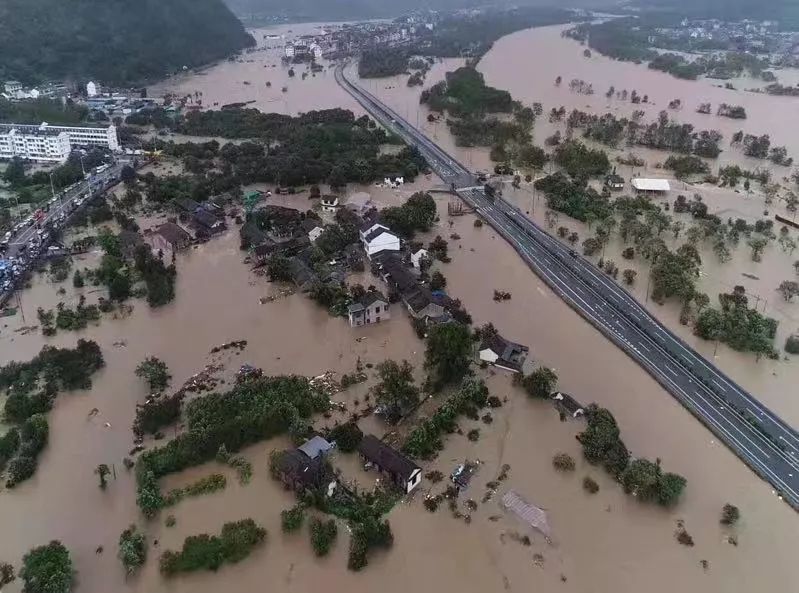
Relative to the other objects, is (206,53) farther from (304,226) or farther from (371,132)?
(304,226)

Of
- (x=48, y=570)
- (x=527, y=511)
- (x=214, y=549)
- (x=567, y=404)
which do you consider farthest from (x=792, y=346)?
(x=48, y=570)

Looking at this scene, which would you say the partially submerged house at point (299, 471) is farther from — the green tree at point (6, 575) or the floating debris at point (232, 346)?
the floating debris at point (232, 346)

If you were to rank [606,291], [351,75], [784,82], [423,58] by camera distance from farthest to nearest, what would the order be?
1. [423,58]
2. [351,75]
3. [784,82]
4. [606,291]

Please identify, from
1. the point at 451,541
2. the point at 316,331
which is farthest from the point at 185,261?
the point at 451,541

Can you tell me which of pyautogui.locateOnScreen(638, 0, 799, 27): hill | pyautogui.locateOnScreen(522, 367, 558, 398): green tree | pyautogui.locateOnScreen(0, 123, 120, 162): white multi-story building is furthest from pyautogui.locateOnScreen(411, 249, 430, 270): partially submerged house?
pyautogui.locateOnScreen(638, 0, 799, 27): hill

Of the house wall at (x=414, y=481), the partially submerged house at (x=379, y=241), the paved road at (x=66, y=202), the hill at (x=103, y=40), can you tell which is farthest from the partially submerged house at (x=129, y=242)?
the hill at (x=103, y=40)
